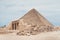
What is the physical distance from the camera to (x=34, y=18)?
3934cm

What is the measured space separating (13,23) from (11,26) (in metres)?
0.82

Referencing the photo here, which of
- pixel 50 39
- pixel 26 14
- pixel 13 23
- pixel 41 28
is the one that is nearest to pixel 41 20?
pixel 26 14

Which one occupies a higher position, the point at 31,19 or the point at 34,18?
the point at 34,18

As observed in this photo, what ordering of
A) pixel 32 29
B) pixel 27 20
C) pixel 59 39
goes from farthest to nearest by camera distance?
pixel 27 20, pixel 32 29, pixel 59 39

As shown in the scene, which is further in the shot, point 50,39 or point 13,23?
point 13,23

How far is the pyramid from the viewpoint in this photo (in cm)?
3823

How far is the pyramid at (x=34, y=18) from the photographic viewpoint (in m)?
38.2

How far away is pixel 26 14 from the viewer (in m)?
39.8

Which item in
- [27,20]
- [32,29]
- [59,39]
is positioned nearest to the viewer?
[59,39]

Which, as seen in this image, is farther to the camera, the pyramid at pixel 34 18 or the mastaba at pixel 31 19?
the mastaba at pixel 31 19

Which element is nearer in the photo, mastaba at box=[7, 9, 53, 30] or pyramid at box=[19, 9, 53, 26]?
pyramid at box=[19, 9, 53, 26]

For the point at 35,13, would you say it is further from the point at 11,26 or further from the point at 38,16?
the point at 11,26

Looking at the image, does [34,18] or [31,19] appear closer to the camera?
[31,19]

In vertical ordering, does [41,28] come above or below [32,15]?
below
